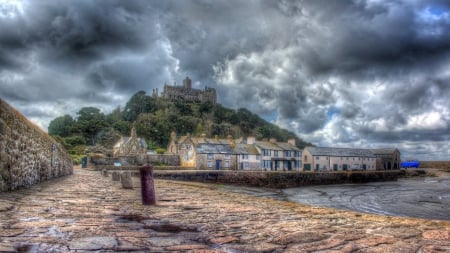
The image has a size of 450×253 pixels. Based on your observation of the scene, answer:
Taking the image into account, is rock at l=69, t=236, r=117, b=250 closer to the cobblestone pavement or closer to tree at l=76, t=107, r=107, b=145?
the cobblestone pavement

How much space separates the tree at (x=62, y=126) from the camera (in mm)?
71269

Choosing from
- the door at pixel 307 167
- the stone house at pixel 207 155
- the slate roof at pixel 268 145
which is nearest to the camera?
the stone house at pixel 207 155

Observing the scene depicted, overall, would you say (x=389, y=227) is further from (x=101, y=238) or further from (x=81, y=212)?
(x=81, y=212)

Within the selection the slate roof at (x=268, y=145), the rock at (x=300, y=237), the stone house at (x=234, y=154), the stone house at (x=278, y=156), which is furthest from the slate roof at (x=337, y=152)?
the rock at (x=300, y=237)

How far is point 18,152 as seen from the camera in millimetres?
7785

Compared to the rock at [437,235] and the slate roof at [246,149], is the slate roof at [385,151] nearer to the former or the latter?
the slate roof at [246,149]

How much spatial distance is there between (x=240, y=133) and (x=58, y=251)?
367 ft

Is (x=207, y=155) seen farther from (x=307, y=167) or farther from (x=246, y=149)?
(x=307, y=167)

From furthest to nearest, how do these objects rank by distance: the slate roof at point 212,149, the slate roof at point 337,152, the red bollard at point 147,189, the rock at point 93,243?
the slate roof at point 337,152
the slate roof at point 212,149
the red bollard at point 147,189
the rock at point 93,243

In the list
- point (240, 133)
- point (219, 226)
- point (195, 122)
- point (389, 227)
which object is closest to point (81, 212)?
point (219, 226)

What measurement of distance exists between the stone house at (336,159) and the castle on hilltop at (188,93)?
263 feet

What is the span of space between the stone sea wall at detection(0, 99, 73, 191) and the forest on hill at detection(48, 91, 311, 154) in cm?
4397

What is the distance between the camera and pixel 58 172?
1537 cm

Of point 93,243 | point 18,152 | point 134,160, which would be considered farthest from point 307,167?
point 93,243
